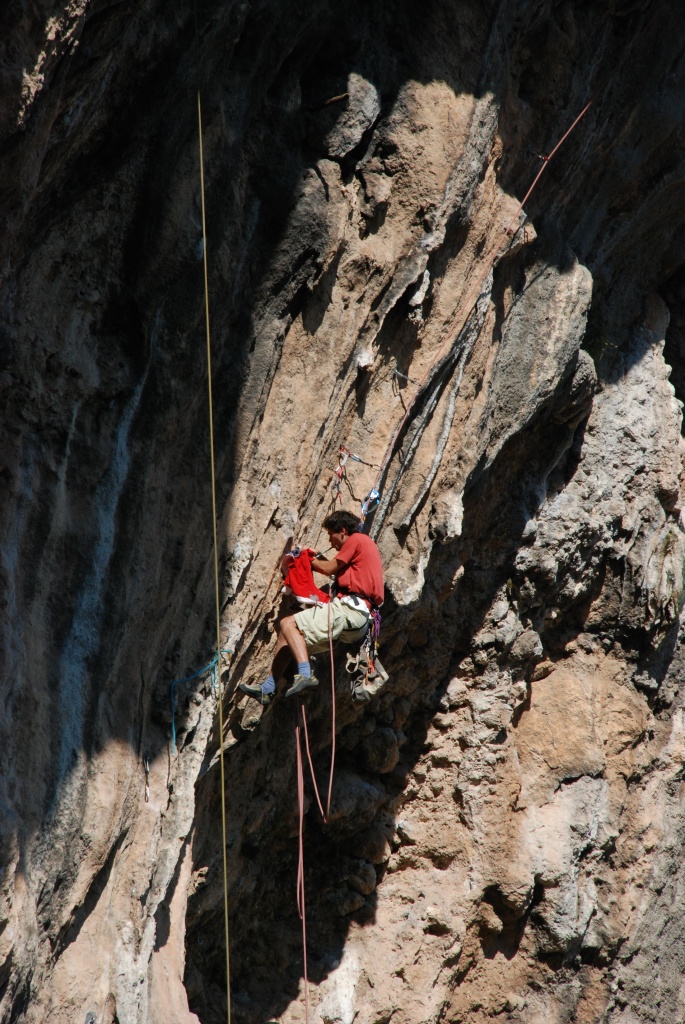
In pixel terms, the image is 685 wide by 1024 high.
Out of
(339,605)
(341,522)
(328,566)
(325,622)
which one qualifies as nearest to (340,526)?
(341,522)

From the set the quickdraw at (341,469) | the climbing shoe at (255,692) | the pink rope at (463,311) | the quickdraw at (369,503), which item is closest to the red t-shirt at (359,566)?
the quickdraw at (369,503)

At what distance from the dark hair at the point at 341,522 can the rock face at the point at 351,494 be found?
0.24 metres

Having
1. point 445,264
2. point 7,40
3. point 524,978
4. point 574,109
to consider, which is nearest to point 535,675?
point 524,978

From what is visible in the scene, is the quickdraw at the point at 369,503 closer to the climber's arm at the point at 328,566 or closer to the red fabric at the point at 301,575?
the climber's arm at the point at 328,566

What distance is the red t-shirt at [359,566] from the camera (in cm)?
658

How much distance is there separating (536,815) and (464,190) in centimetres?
537

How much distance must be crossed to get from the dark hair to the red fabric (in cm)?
21

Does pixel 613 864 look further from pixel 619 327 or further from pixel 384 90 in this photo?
pixel 384 90

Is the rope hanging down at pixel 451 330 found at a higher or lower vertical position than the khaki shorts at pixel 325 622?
higher

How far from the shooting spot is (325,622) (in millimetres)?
6520

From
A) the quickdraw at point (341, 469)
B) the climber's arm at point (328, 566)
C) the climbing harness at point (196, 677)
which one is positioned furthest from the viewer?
the quickdraw at point (341, 469)

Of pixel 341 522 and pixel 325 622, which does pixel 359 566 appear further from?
pixel 325 622

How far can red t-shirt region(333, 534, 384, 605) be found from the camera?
259 inches

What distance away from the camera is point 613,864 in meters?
9.29
